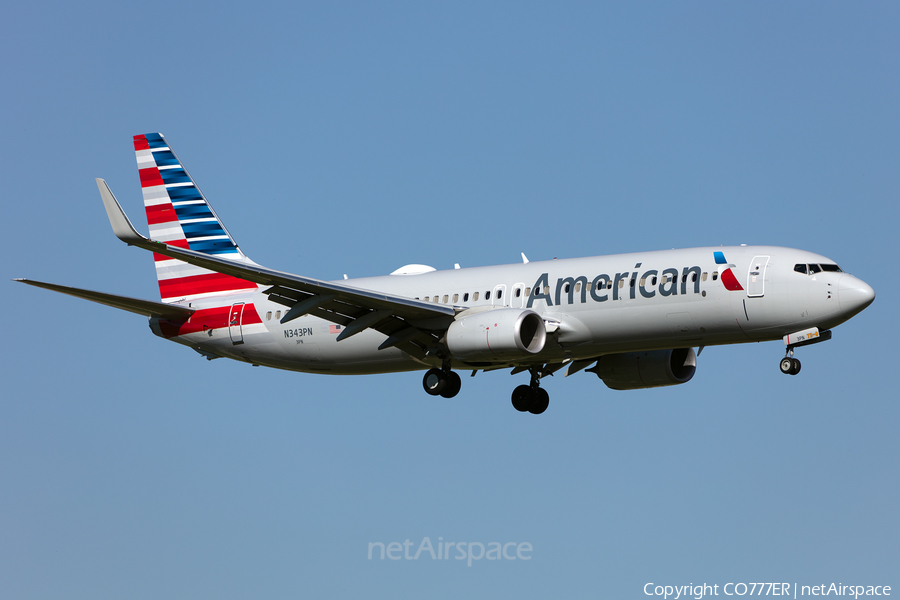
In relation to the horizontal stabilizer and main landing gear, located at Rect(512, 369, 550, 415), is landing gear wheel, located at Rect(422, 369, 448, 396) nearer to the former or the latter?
main landing gear, located at Rect(512, 369, 550, 415)

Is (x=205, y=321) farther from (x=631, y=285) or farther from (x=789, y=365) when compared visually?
(x=789, y=365)

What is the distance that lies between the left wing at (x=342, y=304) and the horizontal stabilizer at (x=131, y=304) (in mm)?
3093

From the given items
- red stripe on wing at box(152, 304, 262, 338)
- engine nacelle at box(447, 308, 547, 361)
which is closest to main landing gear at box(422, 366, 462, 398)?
engine nacelle at box(447, 308, 547, 361)

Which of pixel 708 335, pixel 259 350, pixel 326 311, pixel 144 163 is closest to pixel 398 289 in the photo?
pixel 326 311

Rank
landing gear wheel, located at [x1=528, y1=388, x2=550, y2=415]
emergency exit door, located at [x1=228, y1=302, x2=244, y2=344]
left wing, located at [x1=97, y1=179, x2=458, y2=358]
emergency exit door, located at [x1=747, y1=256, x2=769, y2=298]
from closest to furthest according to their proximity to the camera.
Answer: left wing, located at [x1=97, y1=179, x2=458, y2=358], emergency exit door, located at [x1=747, y1=256, x2=769, y2=298], landing gear wheel, located at [x1=528, y1=388, x2=550, y2=415], emergency exit door, located at [x1=228, y1=302, x2=244, y2=344]

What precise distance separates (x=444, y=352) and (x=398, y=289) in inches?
147

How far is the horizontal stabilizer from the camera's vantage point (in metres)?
35.1

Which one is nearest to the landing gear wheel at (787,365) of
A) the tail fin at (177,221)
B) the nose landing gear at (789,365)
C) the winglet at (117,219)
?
the nose landing gear at (789,365)

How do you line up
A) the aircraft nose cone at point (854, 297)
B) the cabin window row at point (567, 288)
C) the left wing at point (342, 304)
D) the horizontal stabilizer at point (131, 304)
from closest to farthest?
1. the left wing at point (342, 304)
2. the aircraft nose cone at point (854, 297)
3. the cabin window row at point (567, 288)
4. the horizontal stabilizer at point (131, 304)

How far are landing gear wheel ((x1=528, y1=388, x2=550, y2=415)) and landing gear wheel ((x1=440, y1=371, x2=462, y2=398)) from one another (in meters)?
4.38

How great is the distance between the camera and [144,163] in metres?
46.7

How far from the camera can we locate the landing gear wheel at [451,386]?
37.1 meters

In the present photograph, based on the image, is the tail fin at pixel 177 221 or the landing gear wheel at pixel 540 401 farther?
the tail fin at pixel 177 221

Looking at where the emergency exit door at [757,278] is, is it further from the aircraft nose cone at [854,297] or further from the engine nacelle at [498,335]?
the engine nacelle at [498,335]
